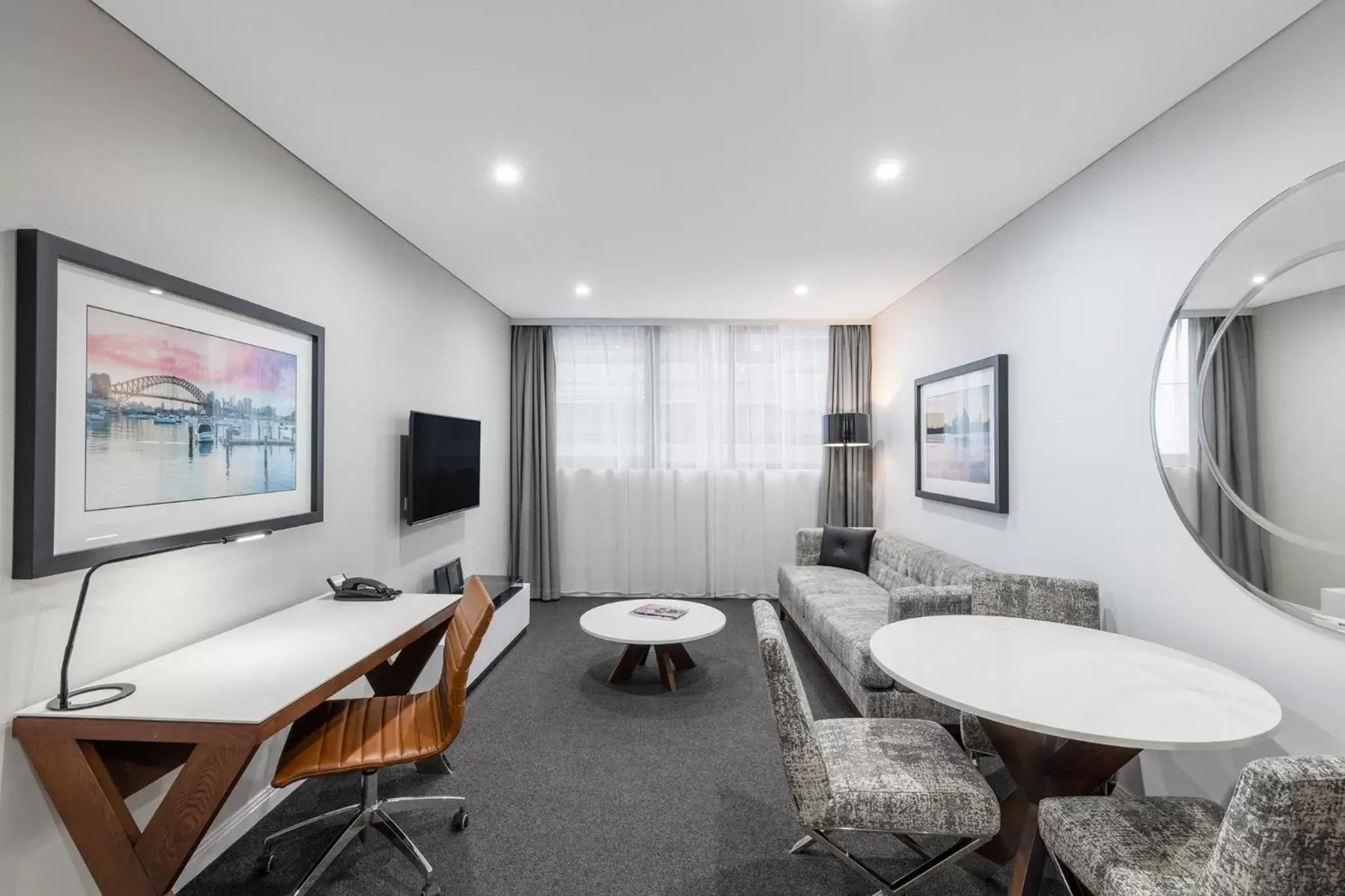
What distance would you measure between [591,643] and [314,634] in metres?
2.34

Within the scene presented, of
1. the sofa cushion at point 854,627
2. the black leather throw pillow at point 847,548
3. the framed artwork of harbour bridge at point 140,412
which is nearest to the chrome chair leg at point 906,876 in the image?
the sofa cushion at point 854,627

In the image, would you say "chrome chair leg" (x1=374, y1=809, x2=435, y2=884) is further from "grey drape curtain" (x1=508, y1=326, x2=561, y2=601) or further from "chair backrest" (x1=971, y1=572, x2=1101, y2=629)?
"grey drape curtain" (x1=508, y1=326, x2=561, y2=601)

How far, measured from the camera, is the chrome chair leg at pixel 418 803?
2051 mm

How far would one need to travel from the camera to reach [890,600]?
301 cm

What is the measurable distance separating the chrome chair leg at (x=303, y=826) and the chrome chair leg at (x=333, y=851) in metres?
0.09

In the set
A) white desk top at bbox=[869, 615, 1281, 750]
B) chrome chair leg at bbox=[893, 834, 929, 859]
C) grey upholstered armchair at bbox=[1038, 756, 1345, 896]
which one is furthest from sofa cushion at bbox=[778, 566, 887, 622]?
grey upholstered armchair at bbox=[1038, 756, 1345, 896]

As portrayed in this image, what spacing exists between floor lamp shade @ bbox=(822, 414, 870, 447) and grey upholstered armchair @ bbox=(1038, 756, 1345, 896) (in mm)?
3567

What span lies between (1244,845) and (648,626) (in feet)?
8.56

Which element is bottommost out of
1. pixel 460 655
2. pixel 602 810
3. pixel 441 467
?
pixel 602 810

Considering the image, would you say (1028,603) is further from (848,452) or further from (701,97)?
(848,452)

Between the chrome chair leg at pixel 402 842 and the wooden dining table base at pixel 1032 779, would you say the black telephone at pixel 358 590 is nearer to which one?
the chrome chair leg at pixel 402 842

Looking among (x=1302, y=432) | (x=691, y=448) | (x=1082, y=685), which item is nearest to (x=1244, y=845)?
(x=1082, y=685)

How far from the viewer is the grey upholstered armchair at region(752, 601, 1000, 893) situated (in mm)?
1548

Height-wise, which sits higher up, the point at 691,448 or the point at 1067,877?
the point at 691,448
